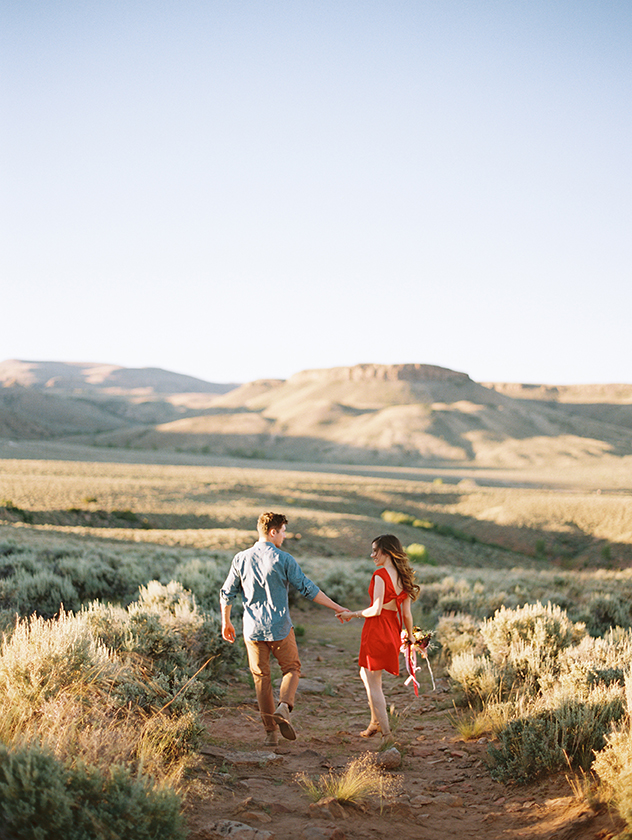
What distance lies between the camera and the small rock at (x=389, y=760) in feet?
16.9

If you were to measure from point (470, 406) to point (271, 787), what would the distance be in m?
153

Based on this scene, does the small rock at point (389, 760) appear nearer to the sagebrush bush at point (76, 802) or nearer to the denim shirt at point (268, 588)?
the denim shirt at point (268, 588)

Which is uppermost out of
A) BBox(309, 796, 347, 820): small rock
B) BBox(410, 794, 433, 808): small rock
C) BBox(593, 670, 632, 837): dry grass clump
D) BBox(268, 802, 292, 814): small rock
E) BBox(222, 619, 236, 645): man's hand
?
BBox(222, 619, 236, 645): man's hand

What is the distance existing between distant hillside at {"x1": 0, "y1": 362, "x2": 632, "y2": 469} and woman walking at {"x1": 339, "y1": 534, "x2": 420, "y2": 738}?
112938 millimetres

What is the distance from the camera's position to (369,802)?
170 inches

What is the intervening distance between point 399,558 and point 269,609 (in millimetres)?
1265

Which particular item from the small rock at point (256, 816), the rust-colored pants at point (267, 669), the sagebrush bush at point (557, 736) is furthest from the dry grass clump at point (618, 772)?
the rust-colored pants at point (267, 669)

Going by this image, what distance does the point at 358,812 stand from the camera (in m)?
4.14

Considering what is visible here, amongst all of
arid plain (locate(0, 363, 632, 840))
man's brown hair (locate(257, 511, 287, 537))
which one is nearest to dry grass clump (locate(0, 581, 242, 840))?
arid plain (locate(0, 363, 632, 840))

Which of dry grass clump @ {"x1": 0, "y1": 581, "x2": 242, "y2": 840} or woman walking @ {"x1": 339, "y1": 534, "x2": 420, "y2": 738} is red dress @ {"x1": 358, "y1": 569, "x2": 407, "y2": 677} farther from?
dry grass clump @ {"x1": 0, "y1": 581, "x2": 242, "y2": 840}

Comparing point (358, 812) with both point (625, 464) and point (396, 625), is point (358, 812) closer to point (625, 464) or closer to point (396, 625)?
point (396, 625)

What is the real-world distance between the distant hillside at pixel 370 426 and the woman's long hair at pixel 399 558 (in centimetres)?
11292

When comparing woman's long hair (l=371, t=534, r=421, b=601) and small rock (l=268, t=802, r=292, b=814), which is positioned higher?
woman's long hair (l=371, t=534, r=421, b=601)

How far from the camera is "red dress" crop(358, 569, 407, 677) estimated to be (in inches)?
218
